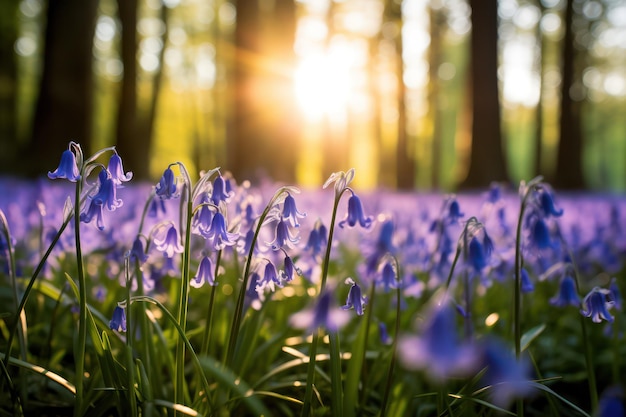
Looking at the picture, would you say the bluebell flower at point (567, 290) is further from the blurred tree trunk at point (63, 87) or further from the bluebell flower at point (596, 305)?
the blurred tree trunk at point (63, 87)

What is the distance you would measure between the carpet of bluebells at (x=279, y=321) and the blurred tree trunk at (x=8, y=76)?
1566 centimetres

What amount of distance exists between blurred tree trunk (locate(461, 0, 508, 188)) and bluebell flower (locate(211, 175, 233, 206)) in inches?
433

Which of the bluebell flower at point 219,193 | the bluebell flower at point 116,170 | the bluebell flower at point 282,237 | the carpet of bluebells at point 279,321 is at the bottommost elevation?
the carpet of bluebells at point 279,321

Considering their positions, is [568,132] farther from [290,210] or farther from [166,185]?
[166,185]

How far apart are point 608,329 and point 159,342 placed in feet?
7.12

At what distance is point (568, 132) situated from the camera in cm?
1725

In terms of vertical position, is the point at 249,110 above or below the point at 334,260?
above

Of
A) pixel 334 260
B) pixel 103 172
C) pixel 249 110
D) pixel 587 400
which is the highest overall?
pixel 249 110

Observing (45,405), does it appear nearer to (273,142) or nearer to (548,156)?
(273,142)

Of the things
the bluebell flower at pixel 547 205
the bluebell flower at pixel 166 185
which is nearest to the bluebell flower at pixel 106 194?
the bluebell flower at pixel 166 185

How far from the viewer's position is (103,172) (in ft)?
5.30

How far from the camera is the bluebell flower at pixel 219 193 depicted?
180 cm

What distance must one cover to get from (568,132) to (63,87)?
1419 centimetres

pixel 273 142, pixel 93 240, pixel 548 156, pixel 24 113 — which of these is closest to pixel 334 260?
pixel 93 240
